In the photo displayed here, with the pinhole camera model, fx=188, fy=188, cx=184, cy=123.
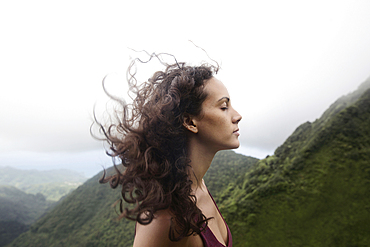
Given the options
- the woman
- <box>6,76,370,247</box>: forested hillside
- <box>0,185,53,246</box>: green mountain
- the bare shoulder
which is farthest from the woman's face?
<box>0,185,53,246</box>: green mountain

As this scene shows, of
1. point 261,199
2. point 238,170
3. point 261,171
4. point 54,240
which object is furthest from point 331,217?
point 54,240

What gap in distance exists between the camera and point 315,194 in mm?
8242

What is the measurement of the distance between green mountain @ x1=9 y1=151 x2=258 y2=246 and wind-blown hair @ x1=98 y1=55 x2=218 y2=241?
12004 millimetres

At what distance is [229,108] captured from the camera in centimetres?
160

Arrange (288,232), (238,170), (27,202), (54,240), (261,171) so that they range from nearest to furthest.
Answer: (288,232) → (261,171) → (238,170) → (54,240) → (27,202)

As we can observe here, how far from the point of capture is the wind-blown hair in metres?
1.16

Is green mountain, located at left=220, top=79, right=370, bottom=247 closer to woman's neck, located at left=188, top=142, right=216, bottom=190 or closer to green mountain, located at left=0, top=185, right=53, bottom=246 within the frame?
woman's neck, located at left=188, top=142, right=216, bottom=190

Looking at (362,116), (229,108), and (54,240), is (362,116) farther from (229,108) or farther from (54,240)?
(54,240)

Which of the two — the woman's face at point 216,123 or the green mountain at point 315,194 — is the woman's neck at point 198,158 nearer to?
the woman's face at point 216,123

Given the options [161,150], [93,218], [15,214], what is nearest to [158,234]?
[161,150]

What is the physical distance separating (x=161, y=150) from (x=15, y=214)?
101 ft

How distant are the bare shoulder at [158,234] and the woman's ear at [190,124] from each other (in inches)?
24.6

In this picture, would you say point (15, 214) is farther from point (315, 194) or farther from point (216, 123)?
point (216, 123)

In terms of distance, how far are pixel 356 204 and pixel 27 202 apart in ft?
130
